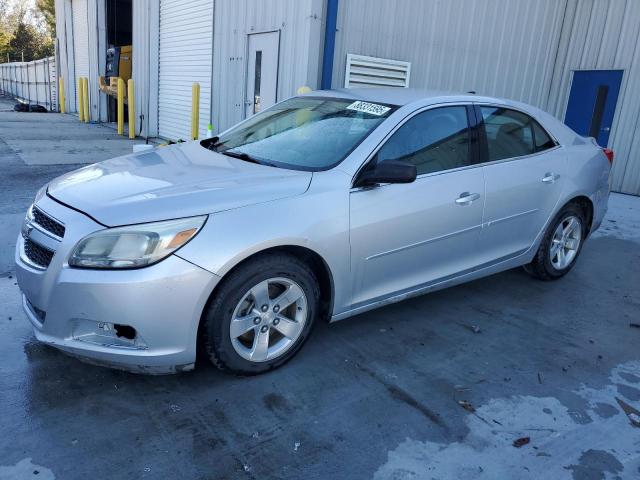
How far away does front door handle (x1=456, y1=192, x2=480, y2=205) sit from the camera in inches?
142

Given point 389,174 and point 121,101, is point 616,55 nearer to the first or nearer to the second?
point 389,174

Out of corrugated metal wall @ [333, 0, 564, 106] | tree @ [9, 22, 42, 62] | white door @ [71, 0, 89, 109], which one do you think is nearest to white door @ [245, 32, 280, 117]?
corrugated metal wall @ [333, 0, 564, 106]

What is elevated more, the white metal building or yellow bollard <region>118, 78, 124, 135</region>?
the white metal building

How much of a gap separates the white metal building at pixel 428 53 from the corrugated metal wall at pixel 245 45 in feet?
0.06

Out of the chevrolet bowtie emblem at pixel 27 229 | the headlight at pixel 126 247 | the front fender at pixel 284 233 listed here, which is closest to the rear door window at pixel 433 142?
the front fender at pixel 284 233

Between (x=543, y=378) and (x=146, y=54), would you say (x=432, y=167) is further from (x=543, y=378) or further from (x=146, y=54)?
(x=146, y=54)

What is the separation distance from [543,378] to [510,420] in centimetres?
58

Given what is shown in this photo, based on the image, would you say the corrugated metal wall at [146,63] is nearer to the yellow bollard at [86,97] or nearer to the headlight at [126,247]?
the yellow bollard at [86,97]

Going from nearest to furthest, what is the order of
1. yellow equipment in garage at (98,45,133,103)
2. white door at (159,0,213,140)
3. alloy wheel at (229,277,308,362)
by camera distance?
alloy wheel at (229,277,308,362), white door at (159,0,213,140), yellow equipment in garage at (98,45,133,103)

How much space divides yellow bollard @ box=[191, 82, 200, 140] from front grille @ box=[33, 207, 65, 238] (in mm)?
8445

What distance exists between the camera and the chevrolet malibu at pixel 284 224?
2557mm

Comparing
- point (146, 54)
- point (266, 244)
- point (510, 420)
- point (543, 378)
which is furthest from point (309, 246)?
point (146, 54)

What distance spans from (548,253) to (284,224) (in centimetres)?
282

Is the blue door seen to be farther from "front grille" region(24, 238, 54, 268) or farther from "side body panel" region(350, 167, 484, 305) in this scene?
"front grille" region(24, 238, 54, 268)
